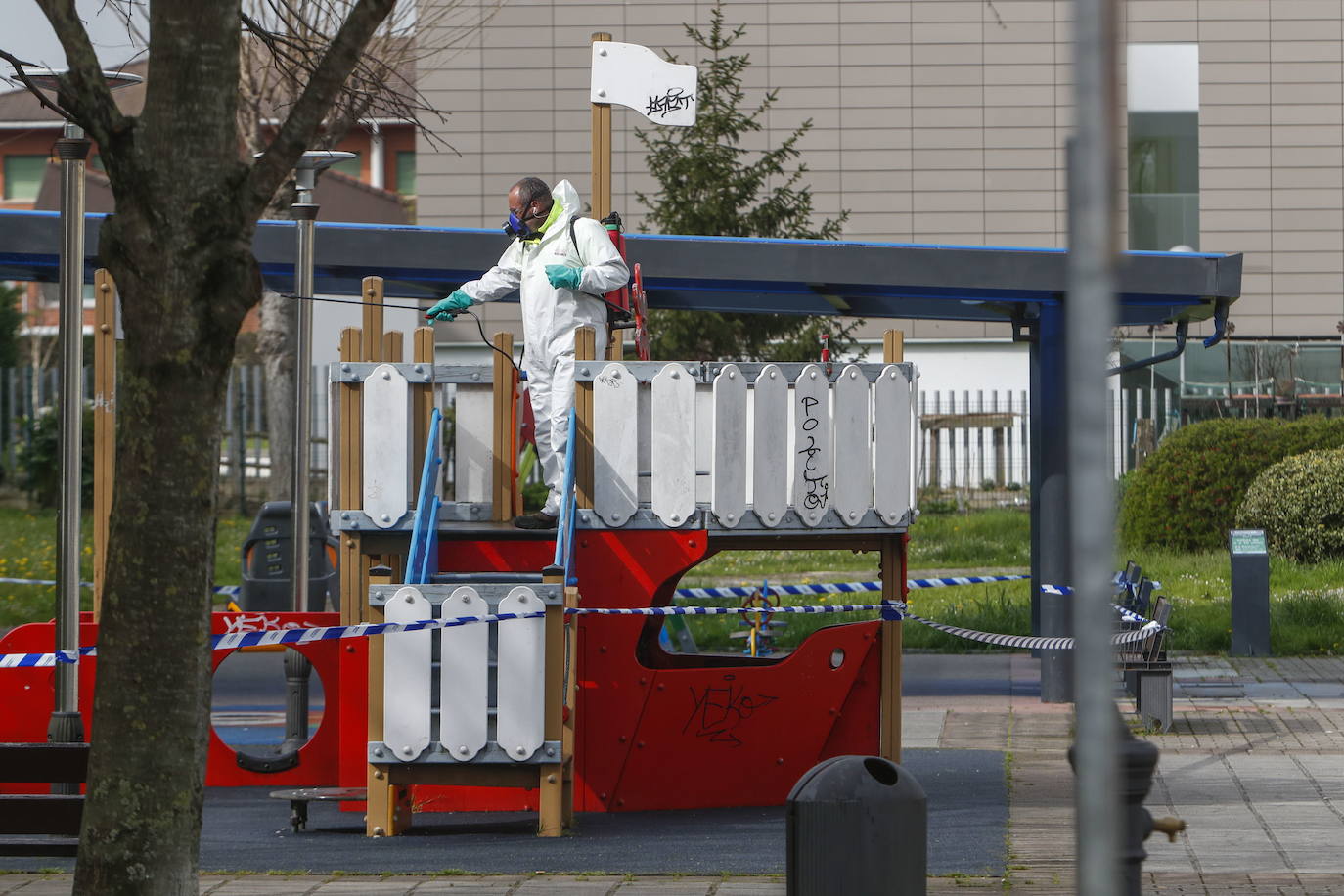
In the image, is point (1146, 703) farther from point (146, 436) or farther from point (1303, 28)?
point (1303, 28)

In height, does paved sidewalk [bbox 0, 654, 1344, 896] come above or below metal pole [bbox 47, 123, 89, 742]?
below

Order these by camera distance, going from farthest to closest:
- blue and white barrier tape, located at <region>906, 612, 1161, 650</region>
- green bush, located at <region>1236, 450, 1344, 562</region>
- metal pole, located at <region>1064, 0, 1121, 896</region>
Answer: green bush, located at <region>1236, 450, 1344, 562</region> → blue and white barrier tape, located at <region>906, 612, 1161, 650</region> → metal pole, located at <region>1064, 0, 1121, 896</region>

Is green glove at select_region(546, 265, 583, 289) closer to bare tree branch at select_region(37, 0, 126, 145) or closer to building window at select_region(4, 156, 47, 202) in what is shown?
bare tree branch at select_region(37, 0, 126, 145)

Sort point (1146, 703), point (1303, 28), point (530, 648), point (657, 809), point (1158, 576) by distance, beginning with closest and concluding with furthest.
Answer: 1. point (530, 648)
2. point (657, 809)
3. point (1146, 703)
4. point (1158, 576)
5. point (1303, 28)

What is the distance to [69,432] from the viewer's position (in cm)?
861

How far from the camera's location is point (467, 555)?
8.54 meters

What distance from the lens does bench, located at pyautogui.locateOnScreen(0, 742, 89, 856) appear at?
6.42 meters

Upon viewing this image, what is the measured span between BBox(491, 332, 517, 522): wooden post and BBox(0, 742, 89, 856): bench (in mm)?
2838

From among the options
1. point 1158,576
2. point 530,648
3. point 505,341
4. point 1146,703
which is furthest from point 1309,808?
point 1158,576

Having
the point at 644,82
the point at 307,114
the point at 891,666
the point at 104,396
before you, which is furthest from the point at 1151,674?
the point at 307,114

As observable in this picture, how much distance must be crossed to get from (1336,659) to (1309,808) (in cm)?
644

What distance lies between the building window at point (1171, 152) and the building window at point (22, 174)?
35137mm

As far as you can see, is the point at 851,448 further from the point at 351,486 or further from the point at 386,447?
the point at 351,486

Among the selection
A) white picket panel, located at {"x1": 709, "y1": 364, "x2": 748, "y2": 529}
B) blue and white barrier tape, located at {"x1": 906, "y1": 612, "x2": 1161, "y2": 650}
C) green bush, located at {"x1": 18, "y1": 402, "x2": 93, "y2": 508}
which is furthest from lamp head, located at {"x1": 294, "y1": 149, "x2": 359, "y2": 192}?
green bush, located at {"x1": 18, "y1": 402, "x2": 93, "y2": 508}
